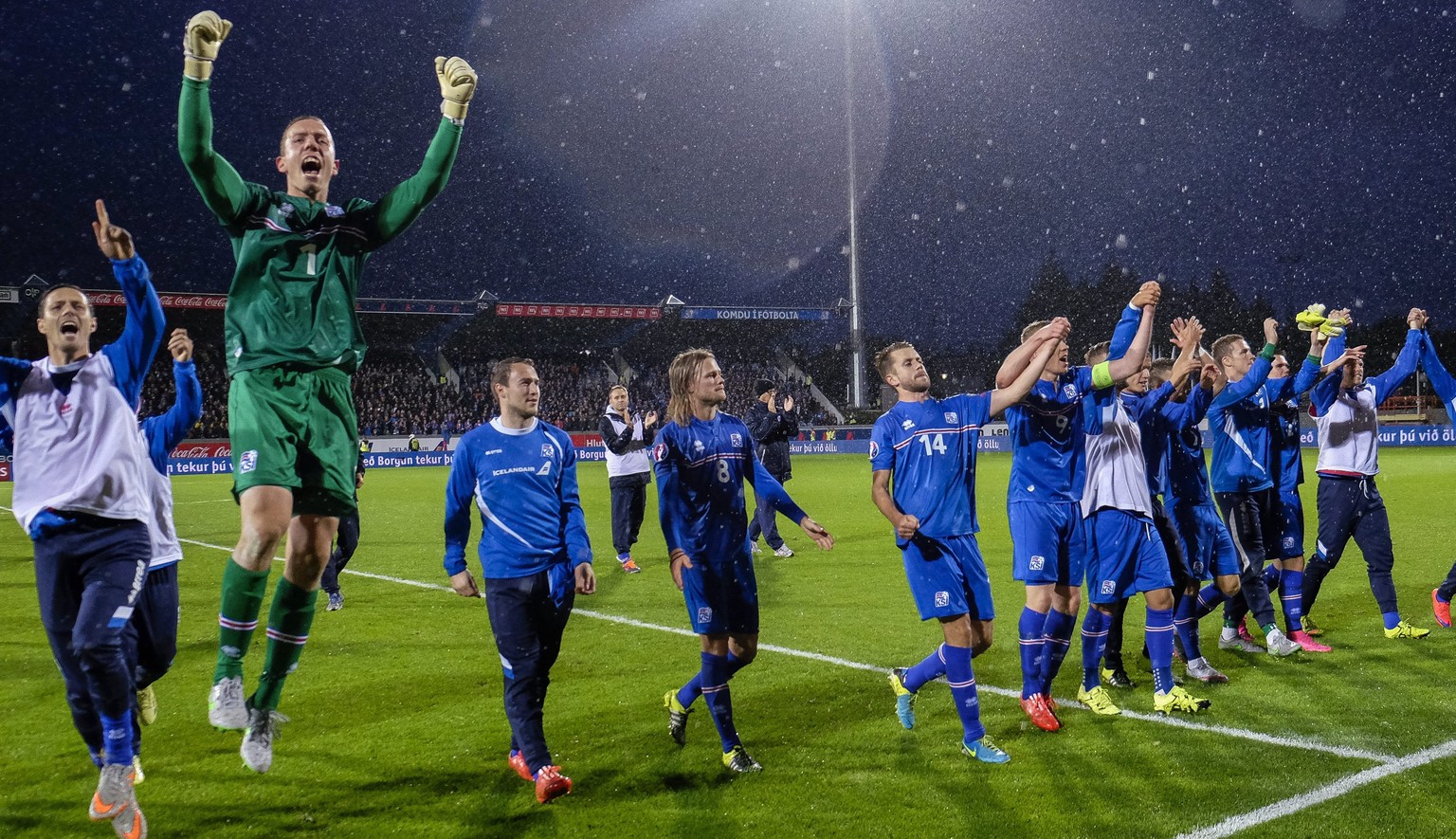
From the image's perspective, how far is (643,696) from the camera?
21.6 ft

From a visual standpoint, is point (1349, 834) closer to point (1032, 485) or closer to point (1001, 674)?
point (1032, 485)

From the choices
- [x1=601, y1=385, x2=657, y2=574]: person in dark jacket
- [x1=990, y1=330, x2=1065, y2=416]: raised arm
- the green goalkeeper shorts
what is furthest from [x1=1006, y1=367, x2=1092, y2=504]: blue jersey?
[x1=601, y1=385, x2=657, y2=574]: person in dark jacket

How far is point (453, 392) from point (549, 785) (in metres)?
47.1

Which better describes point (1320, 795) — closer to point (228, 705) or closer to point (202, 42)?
point (228, 705)

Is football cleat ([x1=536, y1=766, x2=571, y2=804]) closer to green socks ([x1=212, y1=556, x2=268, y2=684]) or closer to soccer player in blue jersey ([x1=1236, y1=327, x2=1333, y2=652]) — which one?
green socks ([x1=212, y1=556, x2=268, y2=684])

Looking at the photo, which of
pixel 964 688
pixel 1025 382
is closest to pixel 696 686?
pixel 964 688

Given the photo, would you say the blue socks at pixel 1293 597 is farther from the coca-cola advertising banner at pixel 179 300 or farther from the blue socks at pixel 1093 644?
the coca-cola advertising banner at pixel 179 300

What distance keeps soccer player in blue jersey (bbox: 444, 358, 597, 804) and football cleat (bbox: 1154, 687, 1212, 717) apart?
11.1 feet

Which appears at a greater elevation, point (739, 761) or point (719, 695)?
point (719, 695)

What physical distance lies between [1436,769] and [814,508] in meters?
14.9

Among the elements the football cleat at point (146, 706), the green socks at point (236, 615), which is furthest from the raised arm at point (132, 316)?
the football cleat at point (146, 706)

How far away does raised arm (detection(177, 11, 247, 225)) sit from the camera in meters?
3.80

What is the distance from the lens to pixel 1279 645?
24.4 feet

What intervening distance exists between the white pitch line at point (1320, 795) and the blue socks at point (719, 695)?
2052 mm
